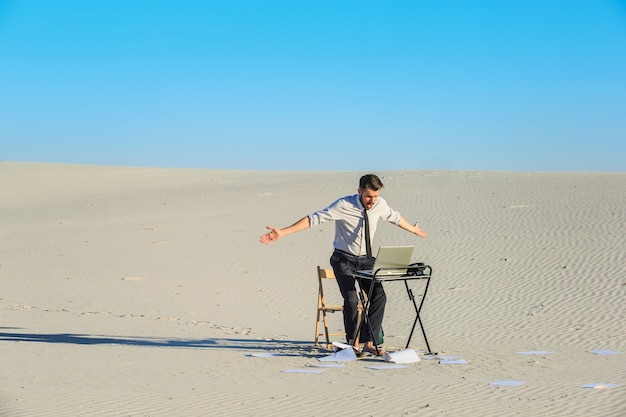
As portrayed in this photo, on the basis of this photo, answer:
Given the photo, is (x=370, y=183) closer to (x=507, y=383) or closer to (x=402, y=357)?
(x=402, y=357)

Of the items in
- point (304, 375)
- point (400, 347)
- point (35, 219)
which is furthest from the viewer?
point (35, 219)

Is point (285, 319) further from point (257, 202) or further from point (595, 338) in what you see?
point (257, 202)

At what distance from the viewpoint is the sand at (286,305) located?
6.90 m

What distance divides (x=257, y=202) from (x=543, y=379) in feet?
77.3

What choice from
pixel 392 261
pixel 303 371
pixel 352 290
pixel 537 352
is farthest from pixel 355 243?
pixel 537 352

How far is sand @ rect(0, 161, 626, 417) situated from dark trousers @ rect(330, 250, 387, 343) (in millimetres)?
391

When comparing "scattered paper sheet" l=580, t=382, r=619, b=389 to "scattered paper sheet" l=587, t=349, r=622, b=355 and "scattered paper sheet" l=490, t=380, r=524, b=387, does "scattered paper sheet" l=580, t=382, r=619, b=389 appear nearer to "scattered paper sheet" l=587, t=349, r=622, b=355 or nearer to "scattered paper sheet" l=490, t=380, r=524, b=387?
"scattered paper sheet" l=490, t=380, r=524, b=387

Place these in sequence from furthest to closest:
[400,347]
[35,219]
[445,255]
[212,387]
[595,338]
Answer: [35,219] → [445,255] → [595,338] → [400,347] → [212,387]

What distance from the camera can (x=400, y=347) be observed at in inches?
379

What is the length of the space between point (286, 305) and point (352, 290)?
6092 mm

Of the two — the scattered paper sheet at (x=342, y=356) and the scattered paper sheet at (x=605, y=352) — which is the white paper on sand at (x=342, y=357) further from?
the scattered paper sheet at (x=605, y=352)

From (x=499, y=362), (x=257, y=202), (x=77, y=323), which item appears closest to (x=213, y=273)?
(x=77, y=323)

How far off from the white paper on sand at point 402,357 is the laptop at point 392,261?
0.78 meters

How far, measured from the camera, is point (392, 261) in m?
8.11
